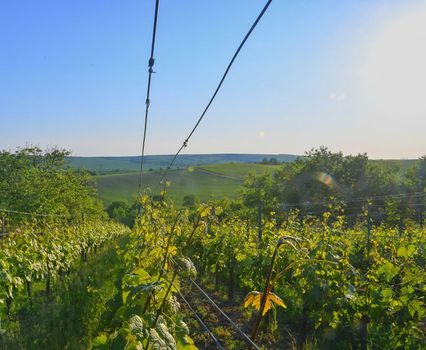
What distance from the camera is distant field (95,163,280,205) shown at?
76.5 meters

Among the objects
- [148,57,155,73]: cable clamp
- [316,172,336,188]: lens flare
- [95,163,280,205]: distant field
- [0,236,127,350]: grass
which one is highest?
[148,57,155,73]: cable clamp

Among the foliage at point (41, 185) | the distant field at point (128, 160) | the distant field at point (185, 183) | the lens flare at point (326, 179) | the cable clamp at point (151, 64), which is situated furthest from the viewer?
the distant field at point (128, 160)

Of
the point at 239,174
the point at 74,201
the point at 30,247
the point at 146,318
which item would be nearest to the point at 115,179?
the point at 239,174

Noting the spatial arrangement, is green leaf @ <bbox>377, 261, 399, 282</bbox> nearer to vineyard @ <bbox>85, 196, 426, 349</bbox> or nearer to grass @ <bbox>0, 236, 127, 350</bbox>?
vineyard @ <bbox>85, 196, 426, 349</bbox>

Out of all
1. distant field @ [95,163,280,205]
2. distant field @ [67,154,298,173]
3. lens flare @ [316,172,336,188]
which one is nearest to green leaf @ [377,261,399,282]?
lens flare @ [316,172,336,188]

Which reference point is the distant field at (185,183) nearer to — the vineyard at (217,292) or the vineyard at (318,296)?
the vineyard at (217,292)

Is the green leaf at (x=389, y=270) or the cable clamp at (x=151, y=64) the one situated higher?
the cable clamp at (x=151, y=64)

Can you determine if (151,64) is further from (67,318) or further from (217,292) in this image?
(217,292)

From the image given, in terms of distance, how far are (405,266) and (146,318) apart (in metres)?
3.35

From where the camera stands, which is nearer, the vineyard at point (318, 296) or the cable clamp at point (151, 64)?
the vineyard at point (318, 296)

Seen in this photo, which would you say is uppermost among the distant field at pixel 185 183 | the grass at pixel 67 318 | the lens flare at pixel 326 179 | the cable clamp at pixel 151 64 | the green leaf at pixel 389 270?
the cable clamp at pixel 151 64

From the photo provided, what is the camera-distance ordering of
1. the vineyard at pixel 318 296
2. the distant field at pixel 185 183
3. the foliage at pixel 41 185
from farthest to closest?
the distant field at pixel 185 183, the foliage at pixel 41 185, the vineyard at pixel 318 296

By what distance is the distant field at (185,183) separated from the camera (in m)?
76.5

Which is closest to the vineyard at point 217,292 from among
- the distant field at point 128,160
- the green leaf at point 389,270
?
the green leaf at point 389,270
